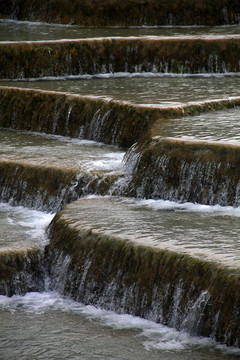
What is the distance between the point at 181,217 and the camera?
26.1ft

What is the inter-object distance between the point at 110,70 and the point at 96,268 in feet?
27.8

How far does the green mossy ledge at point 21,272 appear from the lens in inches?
301

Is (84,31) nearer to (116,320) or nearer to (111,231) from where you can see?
(111,231)

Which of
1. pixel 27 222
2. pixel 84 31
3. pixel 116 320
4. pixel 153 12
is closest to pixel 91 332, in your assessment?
pixel 116 320

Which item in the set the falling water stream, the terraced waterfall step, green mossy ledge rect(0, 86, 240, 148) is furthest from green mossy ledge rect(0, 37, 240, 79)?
the terraced waterfall step

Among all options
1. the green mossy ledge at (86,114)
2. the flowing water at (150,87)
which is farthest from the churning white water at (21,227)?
the flowing water at (150,87)

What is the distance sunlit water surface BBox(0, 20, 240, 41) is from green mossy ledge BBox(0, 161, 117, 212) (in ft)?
23.5

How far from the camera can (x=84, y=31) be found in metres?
18.1

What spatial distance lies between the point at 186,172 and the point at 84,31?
10.1 meters

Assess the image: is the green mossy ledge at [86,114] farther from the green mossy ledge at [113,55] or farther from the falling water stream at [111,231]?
the green mossy ledge at [113,55]

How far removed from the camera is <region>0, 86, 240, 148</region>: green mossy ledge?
10891 millimetres

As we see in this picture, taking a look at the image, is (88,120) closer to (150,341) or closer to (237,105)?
(237,105)

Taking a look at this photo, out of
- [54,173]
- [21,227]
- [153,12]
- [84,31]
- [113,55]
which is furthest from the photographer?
[153,12]

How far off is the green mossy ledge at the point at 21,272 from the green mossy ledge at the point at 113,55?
25.6 feet
